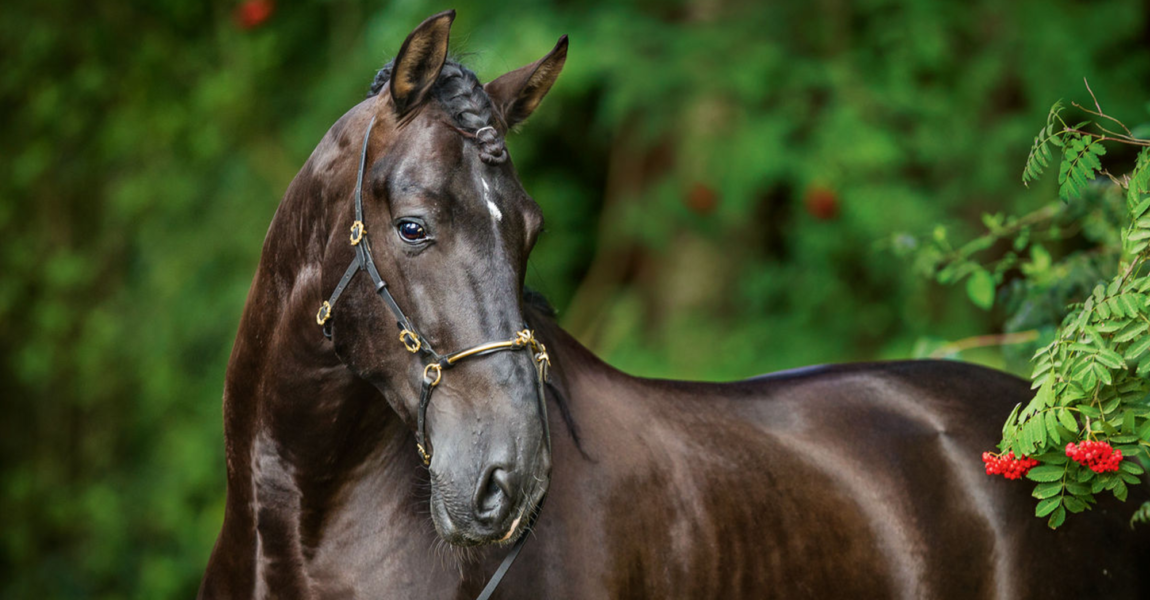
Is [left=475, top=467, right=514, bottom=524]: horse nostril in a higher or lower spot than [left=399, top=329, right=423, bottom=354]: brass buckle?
lower

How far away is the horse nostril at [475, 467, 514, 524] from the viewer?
6.27ft

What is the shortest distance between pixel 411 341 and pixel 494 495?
35 cm

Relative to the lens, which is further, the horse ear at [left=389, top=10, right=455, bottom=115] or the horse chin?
the horse ear at [left=389, top=10, right=455, bottom=115]

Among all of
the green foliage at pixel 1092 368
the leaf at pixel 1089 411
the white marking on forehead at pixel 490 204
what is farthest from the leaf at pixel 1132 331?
the white marking on forehead at pixel 490 204

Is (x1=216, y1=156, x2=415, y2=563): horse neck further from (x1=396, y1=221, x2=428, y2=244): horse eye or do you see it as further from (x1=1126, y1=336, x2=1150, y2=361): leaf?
(x1=1126, y1=336, x2=1150, y2=361): leaf

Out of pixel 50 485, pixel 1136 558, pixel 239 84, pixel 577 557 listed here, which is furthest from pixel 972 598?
pixel 50 485

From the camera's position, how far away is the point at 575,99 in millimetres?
6539

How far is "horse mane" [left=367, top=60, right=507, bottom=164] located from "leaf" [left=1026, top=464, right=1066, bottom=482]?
53.2 inches

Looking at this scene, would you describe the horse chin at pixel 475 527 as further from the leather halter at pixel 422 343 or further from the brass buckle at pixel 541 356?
the brass buckle at pixel 541 356

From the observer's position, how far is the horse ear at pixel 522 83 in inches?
93.3

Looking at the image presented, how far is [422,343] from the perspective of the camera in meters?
2.03

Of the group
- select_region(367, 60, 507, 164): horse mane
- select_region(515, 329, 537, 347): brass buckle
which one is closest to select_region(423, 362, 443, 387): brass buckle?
select_region(515, 329, 537, 347): brass buckle

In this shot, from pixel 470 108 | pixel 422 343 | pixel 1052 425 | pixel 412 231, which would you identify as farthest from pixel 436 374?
pixel 1052 425

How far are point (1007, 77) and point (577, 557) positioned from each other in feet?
18.6
